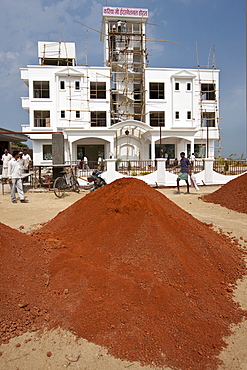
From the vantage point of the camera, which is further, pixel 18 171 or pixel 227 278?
pixel 18 171

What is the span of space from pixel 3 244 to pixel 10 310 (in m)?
1.18

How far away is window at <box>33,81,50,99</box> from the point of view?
30.1 meters

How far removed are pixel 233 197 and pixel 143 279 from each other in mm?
7323

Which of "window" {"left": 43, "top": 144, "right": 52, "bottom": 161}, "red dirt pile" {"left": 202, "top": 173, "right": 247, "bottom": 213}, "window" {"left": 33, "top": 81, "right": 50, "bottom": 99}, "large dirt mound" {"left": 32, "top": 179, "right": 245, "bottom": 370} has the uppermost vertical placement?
"window" {"left": 33, "top": 81, "right": 50, "bottom": 99}

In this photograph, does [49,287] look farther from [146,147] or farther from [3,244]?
[146,147]

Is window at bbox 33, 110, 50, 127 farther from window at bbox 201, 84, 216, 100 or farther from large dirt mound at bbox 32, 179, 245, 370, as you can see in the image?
large dirt mound at bbox 32, 179, 245, 370

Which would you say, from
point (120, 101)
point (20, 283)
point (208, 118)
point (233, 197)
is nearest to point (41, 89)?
point (120, 101)

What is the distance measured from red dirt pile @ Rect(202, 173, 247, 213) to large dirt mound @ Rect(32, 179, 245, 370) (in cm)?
428

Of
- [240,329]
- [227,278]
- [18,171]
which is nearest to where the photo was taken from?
[240,329]

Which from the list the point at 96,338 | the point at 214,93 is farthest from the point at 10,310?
the point at 214,93

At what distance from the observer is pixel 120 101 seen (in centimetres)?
3391

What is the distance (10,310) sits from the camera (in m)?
2.96

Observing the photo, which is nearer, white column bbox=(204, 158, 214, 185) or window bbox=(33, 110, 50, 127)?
white column bbox=(204, 158, 214, 185)

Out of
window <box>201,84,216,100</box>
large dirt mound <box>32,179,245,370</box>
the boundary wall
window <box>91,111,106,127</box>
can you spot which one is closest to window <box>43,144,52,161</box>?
window <box>91,111,106,127</box>
